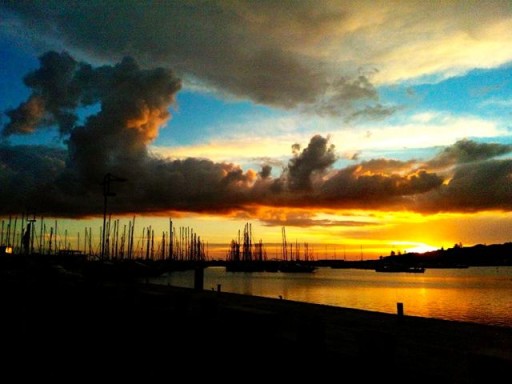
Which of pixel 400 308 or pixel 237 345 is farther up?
pixel 237 345

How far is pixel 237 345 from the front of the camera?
34.9 feet

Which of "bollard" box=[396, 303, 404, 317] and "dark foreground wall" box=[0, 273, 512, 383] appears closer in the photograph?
"dark foreground wall" box=[0, 273, 512, 383]

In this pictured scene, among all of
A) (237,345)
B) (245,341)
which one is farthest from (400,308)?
(245,341)

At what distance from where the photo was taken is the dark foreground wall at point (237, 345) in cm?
861

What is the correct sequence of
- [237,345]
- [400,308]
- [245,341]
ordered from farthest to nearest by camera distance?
1. [400,308]
2. [237,345]
3. [245,341]

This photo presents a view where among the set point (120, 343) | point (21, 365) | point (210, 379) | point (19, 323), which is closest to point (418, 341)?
point (210, 379)

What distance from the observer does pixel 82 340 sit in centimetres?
1705

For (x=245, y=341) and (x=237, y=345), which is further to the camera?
(x=237, y=345)

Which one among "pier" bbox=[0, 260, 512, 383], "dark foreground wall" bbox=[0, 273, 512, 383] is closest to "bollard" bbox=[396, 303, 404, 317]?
"dark foreground wall" bbox=[0, 273, 512, 383]

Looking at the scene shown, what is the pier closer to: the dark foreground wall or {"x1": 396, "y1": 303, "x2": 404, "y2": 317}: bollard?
the dark foreground wall

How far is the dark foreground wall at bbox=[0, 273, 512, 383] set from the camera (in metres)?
8.61

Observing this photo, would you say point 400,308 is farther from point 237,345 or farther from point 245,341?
point 245,341

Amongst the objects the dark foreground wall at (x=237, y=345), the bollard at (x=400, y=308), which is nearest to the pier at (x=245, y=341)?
the dark foreground wall at (x=237, y=345)

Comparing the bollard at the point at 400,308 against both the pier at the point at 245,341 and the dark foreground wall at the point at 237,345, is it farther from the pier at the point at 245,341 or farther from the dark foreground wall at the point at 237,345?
the pier at the point at 245,341
